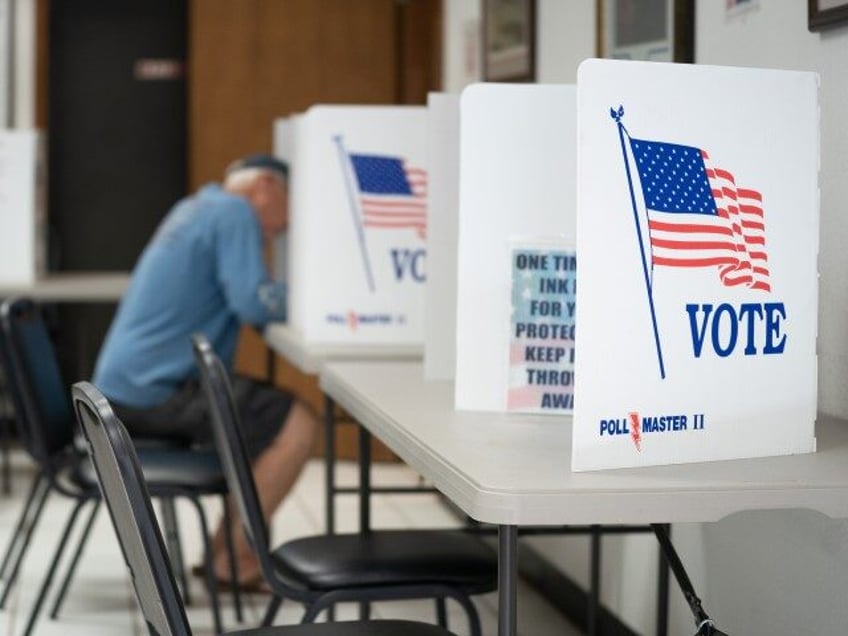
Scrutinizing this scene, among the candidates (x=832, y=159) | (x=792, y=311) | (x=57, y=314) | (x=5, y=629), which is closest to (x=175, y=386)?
(x=5, y=629)

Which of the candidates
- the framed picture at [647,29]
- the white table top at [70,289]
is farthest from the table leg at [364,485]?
the white table top at [70,289]

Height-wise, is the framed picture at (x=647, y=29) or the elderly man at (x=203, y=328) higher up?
the framed picture at (x=647, y=29)

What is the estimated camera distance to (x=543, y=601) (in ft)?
13.2

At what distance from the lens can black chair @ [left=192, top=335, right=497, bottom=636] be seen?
→ 7.95 ft

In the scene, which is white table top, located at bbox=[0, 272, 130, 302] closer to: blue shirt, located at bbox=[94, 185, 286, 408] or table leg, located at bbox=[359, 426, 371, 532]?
blue shirt, located at bbox=[94, 185, 286, 408]

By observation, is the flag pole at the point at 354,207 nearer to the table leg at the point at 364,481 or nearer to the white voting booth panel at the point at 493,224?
the table leg at the point at 364,481

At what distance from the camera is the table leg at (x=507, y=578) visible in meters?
1.64

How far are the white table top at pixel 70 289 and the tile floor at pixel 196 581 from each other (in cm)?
70

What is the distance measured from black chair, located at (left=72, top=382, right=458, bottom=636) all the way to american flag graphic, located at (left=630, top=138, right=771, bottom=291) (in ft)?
2.00

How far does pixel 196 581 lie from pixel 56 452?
0.74m

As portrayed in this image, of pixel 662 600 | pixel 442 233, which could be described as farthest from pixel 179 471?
pixel 662 600

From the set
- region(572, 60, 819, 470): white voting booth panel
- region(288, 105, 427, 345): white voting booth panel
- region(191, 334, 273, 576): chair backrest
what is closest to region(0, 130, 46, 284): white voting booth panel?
region(288, 105, 427, 345): white voting booth panel

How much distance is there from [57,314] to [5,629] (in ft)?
11.1

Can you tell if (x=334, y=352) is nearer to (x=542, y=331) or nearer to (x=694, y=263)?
(x=542, y=331)
